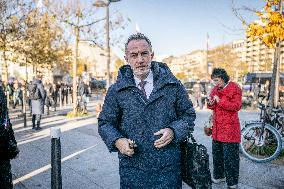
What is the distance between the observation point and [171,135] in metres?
2.38

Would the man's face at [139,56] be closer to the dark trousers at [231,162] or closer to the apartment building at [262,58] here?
the dark trousers at [231,162]

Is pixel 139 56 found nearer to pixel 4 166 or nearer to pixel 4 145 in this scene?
pixel 4 145

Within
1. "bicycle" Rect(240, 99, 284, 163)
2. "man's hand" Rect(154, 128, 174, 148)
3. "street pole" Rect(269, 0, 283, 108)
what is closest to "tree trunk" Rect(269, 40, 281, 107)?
"street pole" Rect(269, 0, 283, 108)

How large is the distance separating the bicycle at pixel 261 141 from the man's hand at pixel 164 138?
469 cm

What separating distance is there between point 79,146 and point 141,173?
6068mm

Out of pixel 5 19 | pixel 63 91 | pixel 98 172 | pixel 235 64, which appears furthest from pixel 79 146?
pixel 235 64

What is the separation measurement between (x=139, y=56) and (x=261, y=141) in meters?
4.91

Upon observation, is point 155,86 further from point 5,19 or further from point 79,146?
point 5,19

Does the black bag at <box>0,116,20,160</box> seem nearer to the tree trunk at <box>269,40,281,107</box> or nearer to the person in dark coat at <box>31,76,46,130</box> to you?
the tree trunk at <box>269,40,281,107</box>

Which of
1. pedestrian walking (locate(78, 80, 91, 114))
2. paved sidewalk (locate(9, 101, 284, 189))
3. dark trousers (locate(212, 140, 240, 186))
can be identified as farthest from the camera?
pedestrian walking (locate(78, 80, 91, 114))

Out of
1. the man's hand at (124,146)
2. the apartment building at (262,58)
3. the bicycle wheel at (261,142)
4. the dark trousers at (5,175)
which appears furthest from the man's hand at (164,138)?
the apartment building at (262,58)

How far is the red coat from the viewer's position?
Answer: 4918 mm

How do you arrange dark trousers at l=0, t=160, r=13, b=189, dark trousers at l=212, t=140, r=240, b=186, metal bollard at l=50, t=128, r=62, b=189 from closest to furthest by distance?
dark trousers at l=0, t=160, r=13, b=189, metal bollard at l=50, t=128, r=62, b=189, dark trousers at l=212, t=140, r=240, b=186

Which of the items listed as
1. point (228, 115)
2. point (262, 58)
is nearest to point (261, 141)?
point (228, 115)
